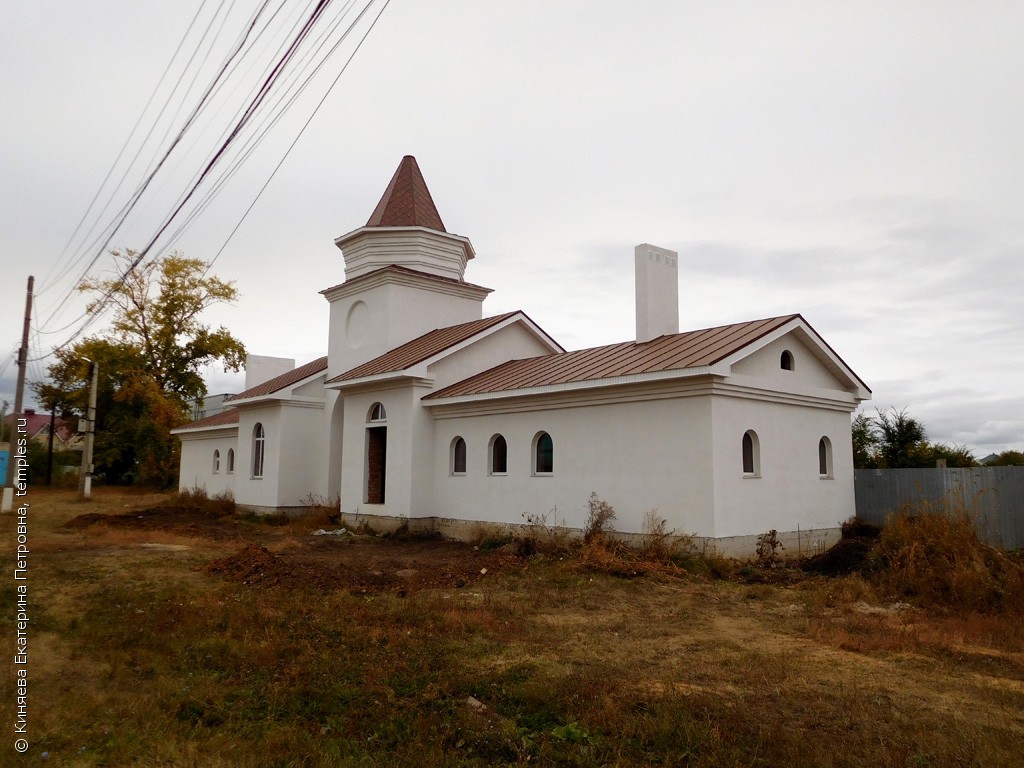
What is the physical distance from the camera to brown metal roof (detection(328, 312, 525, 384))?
62.2 feet

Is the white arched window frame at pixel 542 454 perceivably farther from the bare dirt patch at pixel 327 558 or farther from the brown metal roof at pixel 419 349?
the brown metal roof at pixel 419 349

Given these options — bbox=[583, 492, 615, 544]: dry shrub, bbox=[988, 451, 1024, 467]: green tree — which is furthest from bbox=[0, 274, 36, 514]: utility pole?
bbox=[988, 451, 1024, 467]: green tree

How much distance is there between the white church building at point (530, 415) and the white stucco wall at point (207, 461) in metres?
4.28

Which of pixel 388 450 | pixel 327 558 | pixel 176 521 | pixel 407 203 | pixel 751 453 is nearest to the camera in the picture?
pixel 751 453

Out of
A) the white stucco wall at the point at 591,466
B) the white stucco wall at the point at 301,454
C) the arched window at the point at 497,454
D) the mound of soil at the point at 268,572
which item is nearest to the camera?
the mound of soil at the point at 268,572

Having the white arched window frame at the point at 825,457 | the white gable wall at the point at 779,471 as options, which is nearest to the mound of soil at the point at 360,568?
the white gable wall at the point at 779,471

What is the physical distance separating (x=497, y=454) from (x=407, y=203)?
10.3 m

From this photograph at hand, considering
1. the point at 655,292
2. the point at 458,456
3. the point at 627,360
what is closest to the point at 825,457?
the point at 627,360

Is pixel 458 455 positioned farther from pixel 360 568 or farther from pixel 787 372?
pixel 787 372

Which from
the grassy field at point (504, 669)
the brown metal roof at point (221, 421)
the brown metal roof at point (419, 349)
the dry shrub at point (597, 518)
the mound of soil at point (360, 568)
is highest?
the brown metal roof at point (419, 349)

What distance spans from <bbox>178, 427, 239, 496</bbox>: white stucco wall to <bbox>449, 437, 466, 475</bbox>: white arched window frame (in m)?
12.3

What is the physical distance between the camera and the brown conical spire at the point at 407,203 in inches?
930

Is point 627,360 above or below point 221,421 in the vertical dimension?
above

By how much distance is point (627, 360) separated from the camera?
1509cm
